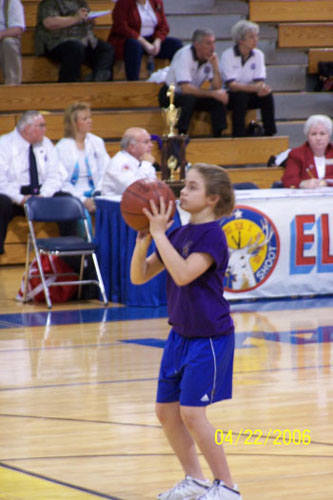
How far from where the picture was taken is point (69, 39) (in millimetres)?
Result: 11703

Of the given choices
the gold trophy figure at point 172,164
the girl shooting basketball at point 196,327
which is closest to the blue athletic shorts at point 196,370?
the girl shooting basketball at point 196,327

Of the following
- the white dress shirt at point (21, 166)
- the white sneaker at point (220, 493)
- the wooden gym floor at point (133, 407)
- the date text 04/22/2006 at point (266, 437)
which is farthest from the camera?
the white dress shirt at point (21, 166)

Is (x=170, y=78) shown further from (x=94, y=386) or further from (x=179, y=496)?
(x=179, y=496)

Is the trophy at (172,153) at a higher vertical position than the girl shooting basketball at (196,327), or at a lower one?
higher

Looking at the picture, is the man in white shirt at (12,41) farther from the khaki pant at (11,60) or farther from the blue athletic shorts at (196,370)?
the blue athletic shorts at (196,370)

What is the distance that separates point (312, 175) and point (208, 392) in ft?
20.3

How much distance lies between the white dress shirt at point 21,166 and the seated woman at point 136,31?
257cm

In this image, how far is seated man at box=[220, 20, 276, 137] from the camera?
38.7 feet

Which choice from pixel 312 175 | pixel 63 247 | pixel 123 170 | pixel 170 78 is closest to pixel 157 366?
pixel 63 247

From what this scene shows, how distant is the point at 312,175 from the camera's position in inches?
368

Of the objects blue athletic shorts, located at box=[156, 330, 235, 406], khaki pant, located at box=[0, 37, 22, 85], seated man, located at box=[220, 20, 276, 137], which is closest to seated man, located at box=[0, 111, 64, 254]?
khaki pant, located at box=[0, 37, 22, 85]

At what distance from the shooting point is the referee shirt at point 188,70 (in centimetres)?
1139

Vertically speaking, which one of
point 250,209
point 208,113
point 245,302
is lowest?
point 245,302

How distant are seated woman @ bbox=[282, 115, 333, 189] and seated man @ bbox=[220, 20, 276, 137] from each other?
2514 mm
